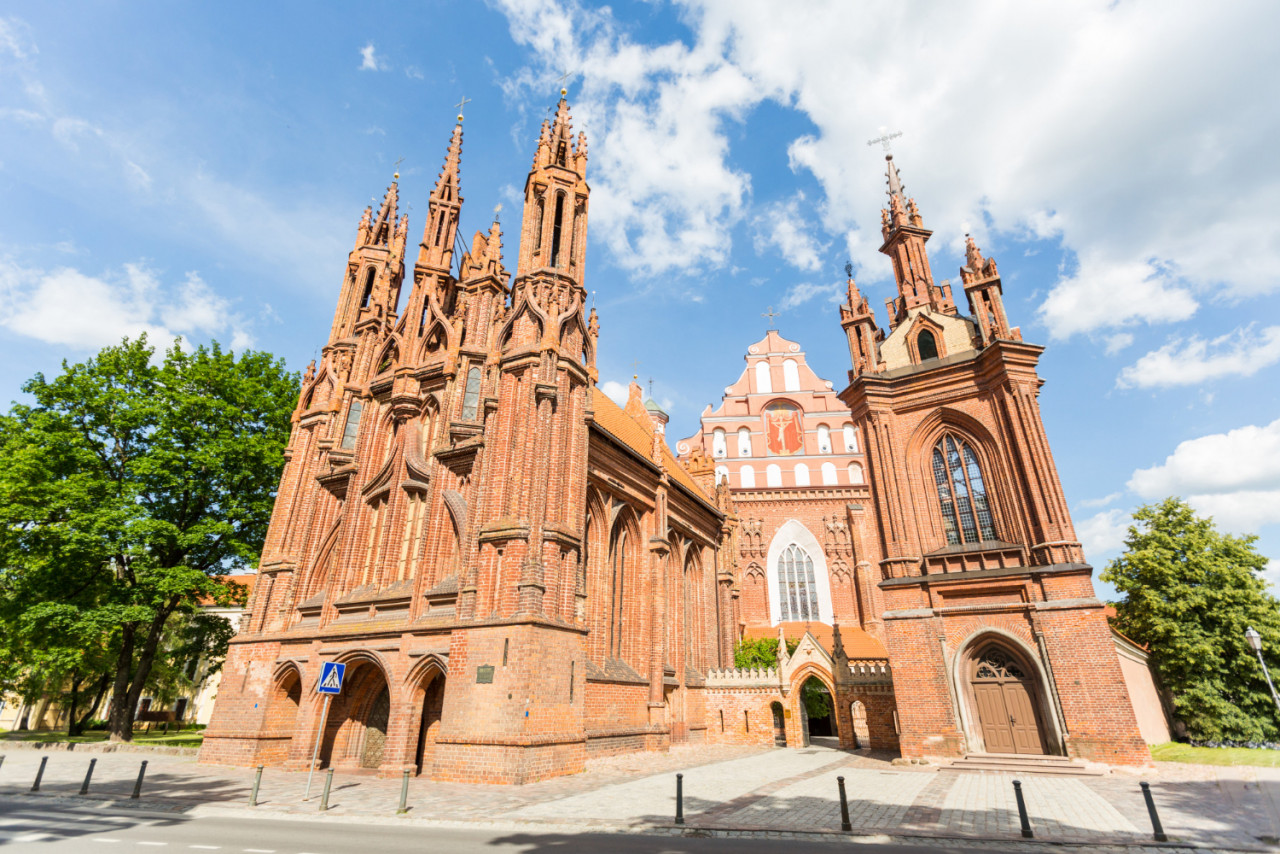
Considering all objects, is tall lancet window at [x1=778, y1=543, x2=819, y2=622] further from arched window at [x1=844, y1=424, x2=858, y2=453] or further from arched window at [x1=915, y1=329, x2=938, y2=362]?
arched window at [x1=915, y1=329, x2=938, y2=362]

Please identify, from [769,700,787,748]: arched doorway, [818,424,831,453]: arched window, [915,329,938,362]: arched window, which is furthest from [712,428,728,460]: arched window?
[915,329,938,362]: arched window

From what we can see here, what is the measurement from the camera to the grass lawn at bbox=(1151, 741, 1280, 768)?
628 inches

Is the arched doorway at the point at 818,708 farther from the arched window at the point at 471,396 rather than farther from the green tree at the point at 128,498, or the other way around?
the green tree at the point at 128,498

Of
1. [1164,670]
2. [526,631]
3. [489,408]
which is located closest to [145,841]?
[526,631]

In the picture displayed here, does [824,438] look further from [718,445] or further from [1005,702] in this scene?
[1005,702]

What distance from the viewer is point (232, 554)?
980 inches

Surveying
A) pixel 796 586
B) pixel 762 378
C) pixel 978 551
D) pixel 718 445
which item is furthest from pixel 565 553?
pixel 762 378

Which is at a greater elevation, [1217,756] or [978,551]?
[978,551]

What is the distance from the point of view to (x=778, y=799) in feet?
37.8

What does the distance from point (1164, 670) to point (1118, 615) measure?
164 inches

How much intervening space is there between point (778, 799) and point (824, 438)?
29.5 m

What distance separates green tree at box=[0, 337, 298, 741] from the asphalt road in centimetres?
1402

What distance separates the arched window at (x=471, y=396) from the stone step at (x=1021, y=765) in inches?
661

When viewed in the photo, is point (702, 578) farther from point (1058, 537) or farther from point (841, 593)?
point (1058, 537)
